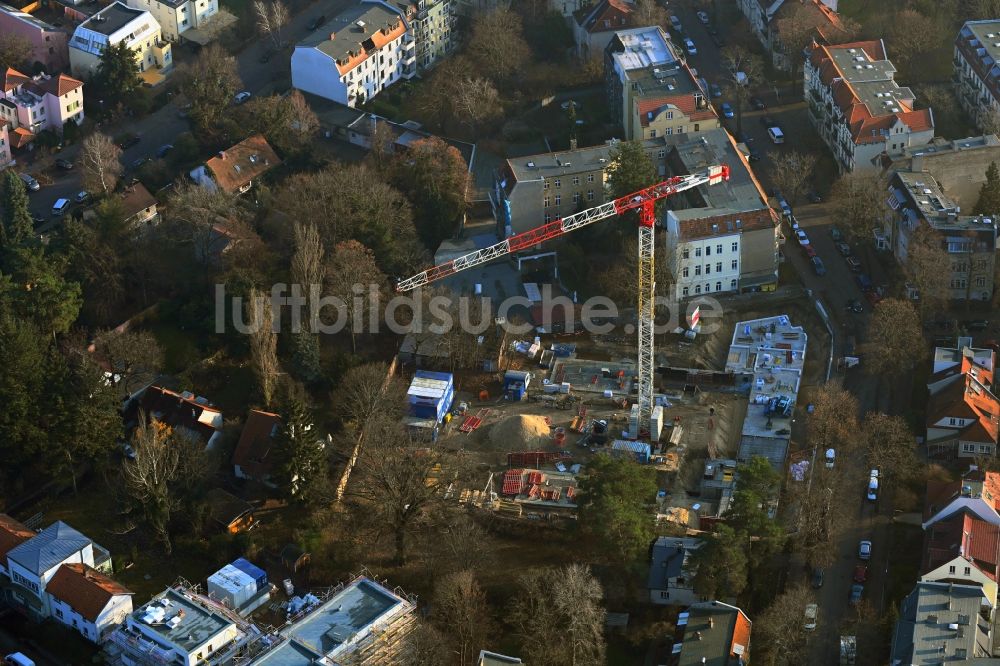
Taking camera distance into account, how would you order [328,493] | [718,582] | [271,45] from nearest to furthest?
[718,582] → [328,493] → [271,45]

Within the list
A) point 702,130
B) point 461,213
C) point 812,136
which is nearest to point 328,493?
point 461,213

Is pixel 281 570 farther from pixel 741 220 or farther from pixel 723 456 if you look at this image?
pixel 741 220

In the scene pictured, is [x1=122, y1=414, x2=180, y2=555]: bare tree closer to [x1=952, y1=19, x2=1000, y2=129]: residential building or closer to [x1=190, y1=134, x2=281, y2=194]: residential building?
[x1=190, y1=134, x2=281, y2=194]: residential building

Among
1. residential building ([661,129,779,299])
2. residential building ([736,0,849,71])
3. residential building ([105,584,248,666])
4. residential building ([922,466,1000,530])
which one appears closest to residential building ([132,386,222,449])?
residential building ([105,584,248,666])

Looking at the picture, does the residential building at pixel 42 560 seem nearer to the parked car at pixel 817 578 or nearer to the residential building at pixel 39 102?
the parked car at pixel 817 578

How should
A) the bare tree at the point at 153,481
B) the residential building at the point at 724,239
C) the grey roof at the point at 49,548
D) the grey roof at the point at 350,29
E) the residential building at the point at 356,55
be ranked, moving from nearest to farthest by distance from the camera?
the grey roof at the point at 49,548 < the bare tree at the point at 153,481 < the residential building at the point at 724,239 < the residential building at the point at 356,55 < the grey roof at the point at 350,29

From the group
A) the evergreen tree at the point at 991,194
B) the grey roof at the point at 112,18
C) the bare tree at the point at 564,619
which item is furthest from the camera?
the grey roof at the point at 112,18

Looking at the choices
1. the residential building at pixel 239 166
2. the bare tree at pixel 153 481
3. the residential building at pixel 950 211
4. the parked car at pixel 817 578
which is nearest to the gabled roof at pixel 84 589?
the bare tree at pixel 153 481

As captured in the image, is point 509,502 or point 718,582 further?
point 509,502
